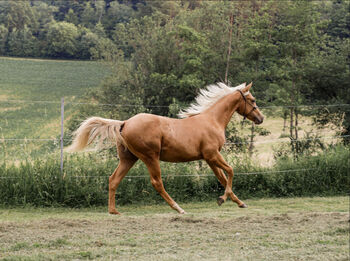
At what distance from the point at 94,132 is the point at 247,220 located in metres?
2.63

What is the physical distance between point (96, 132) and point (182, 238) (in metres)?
2.36

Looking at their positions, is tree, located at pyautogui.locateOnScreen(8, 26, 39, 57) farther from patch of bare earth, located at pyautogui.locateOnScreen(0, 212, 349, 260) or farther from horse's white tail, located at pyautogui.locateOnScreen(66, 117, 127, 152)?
patch of bare earth, located at pyautogui.locateOnScreen(0, 212, 349, 260)

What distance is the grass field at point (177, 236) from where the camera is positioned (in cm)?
451

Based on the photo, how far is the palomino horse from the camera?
666 cm

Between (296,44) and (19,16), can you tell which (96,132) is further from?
(19,16)

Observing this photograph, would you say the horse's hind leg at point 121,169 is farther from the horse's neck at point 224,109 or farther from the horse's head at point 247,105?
the horse's head at point 247,105

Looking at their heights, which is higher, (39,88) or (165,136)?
(165,136)

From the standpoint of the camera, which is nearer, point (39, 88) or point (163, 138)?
point (163, 138)

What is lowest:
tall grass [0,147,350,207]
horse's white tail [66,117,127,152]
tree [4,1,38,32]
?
tall grass [0,147,350,207]

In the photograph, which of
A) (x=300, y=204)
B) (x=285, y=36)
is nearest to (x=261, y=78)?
(x=285, y=36)

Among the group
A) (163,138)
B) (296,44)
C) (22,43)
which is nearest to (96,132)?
(163,138)

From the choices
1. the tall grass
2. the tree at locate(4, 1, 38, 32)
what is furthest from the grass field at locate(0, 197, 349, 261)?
the tree at locate(4, 1, 38, 32)

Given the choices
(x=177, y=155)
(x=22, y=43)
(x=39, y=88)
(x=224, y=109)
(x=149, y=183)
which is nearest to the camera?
(x=177, y=155)

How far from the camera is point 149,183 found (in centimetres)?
849
